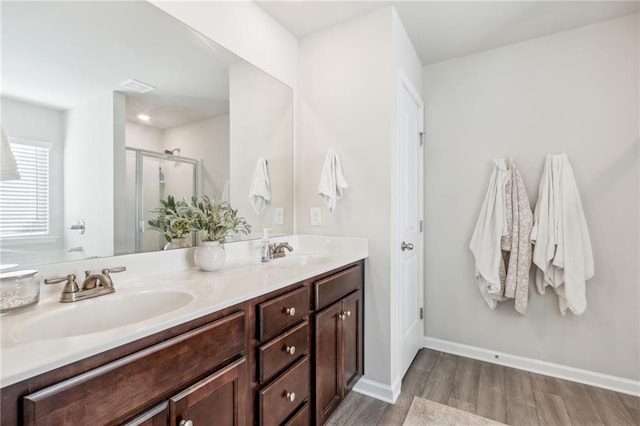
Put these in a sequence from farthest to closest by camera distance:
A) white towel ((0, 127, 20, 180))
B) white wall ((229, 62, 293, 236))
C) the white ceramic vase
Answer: white wall ((229, 62, 293, 236)) < the white ceramic vase < white towel ((0, 127, 20, 180))

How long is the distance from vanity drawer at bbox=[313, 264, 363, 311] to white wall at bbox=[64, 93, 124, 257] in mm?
914

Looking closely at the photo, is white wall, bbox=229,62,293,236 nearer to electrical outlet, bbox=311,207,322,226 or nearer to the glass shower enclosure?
electrical outlet, bbox=311,207,322,226

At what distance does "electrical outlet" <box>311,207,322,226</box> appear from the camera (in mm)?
2115

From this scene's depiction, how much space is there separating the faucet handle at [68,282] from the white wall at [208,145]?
69 centimetres

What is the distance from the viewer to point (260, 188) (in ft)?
6.40

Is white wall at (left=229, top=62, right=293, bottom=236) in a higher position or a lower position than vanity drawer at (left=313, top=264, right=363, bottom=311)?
higher

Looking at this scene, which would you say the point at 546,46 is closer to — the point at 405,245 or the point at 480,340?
the point at 405,245

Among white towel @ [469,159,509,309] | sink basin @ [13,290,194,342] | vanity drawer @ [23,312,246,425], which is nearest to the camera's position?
vanity drawer @ [23,312,246,425]

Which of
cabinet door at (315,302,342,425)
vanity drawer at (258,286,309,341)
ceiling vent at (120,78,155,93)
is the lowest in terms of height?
cabinet door at (315,302,342,425)

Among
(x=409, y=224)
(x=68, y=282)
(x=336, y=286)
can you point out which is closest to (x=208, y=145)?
(x=68, y=282)

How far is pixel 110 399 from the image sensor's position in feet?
2.24

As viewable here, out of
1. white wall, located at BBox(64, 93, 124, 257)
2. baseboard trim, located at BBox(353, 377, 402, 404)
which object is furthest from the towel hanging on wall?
white wall, located at BBox(64, 93, 124, 257)

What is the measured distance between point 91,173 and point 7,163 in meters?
0.23

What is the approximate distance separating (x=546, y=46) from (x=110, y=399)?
311cm
